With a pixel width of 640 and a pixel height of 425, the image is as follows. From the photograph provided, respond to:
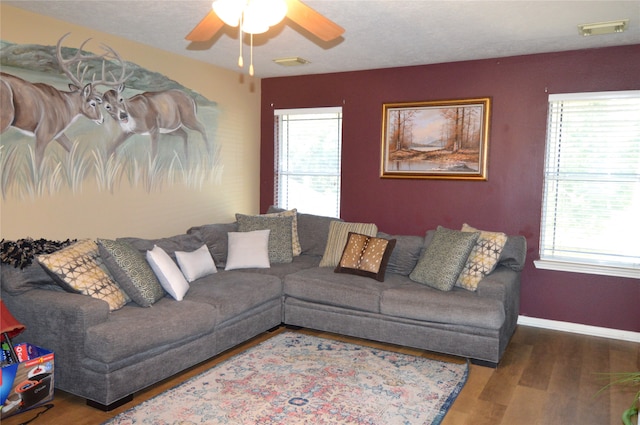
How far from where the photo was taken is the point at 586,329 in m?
4.50

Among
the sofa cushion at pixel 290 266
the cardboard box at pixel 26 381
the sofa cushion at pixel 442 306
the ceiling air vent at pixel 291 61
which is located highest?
the ceiling air vent at pixel 291 61

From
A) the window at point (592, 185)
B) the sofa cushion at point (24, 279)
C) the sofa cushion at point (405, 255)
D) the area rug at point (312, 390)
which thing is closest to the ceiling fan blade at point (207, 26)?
the sofa cushion at point (24, 279)

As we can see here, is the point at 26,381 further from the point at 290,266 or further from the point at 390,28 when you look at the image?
the point at 390,28

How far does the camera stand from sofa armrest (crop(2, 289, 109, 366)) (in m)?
2.91

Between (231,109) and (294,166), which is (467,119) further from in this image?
(231,109)

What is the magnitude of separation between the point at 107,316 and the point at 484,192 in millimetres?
3498

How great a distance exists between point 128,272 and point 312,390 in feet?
4.77

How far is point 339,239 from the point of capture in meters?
4.84

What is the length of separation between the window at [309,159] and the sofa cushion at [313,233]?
1.61 feet

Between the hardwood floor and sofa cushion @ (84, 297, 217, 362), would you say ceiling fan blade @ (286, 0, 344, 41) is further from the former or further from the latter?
the hardwood floor

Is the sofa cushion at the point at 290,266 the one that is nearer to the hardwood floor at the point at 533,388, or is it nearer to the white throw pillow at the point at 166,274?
the hardwood floor at the point at 533,388

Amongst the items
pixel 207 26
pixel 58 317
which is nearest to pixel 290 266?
pixel 58 317

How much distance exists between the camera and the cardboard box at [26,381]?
8.94 feet

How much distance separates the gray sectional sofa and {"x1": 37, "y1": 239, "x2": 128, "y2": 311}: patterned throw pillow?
8 centimetres
